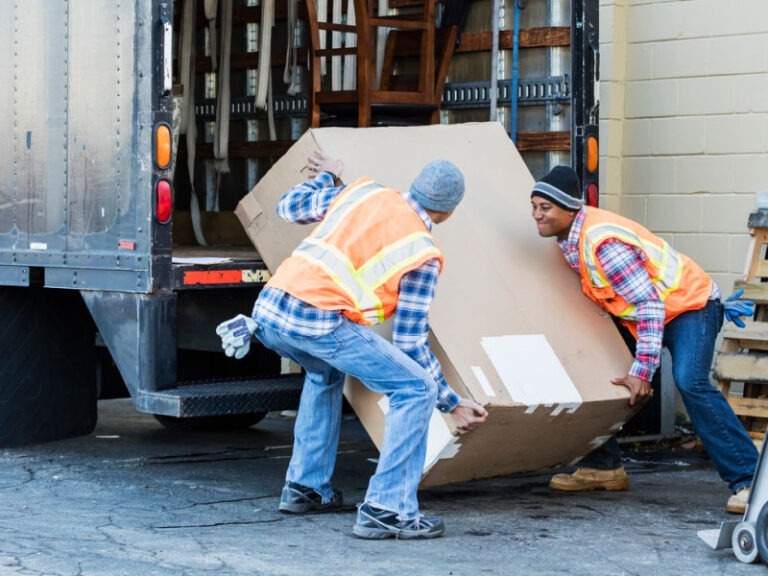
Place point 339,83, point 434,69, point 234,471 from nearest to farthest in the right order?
1. point 234,471
2. point 434,69
3. point 339,83

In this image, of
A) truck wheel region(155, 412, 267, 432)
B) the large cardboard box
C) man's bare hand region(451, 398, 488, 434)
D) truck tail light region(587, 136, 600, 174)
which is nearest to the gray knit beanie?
the large cardboard box

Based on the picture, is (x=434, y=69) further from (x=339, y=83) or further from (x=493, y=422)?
(x=493, y=422)

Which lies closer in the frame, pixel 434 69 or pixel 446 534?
pixel 446 534

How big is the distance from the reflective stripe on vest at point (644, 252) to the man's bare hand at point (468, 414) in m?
0.90

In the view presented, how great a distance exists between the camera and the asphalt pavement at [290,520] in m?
5.16

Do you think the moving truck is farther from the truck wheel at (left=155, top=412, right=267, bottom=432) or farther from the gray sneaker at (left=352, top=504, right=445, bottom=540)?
the gray sneaker at (left=352, top=504, right=445, bottom=540)

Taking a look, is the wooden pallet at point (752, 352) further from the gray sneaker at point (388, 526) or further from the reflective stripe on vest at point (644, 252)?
the gray sneaker at point (388, 526)

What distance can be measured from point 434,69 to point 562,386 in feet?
7.54

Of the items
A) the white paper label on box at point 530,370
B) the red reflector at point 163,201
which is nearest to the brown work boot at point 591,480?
the white paper label on box at point 530,370

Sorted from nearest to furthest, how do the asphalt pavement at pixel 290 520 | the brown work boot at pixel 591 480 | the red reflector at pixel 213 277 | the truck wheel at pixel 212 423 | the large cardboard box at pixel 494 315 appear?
the asphalt pavement at pixel 290 520
the large cardboard box at pixel 494 315
the red reflector at pixel 213 277
the brown work boot at pixel 591 480
the truck wheel at pixel 212 423

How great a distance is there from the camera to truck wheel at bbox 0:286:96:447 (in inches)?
287

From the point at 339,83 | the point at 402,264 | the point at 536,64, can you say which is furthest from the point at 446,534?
the point at 339,83

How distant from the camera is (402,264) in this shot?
544cm

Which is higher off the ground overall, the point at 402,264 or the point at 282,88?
the point at 282,88
